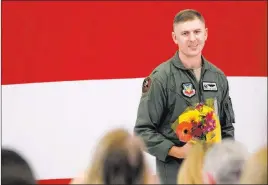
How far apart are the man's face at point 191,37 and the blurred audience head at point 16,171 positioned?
591mm

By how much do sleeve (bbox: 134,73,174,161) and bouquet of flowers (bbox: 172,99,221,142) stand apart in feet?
0.14

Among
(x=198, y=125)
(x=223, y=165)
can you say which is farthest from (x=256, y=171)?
(x=198, y=125)

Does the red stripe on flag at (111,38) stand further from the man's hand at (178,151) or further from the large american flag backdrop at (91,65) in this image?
the man's hand at (178,151)

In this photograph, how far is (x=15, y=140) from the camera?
5.28ft

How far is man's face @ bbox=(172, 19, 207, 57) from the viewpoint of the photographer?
59.6 inches

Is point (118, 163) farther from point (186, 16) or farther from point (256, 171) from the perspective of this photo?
point (186, 16)

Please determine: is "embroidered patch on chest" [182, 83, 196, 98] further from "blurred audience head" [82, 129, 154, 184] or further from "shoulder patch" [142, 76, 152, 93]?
"blurred audience head" [82, 129, 154, 184]

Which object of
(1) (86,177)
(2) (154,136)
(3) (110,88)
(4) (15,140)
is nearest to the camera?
(1) (86,177)

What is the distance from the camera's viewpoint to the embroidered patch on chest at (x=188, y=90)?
1.48m

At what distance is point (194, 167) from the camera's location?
1.11 m

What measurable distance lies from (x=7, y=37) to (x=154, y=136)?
1.54ft

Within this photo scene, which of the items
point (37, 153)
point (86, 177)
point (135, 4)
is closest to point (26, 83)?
point (37, 153)

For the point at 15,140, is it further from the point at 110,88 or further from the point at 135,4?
the point at 135,4

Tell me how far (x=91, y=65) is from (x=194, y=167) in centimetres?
68
